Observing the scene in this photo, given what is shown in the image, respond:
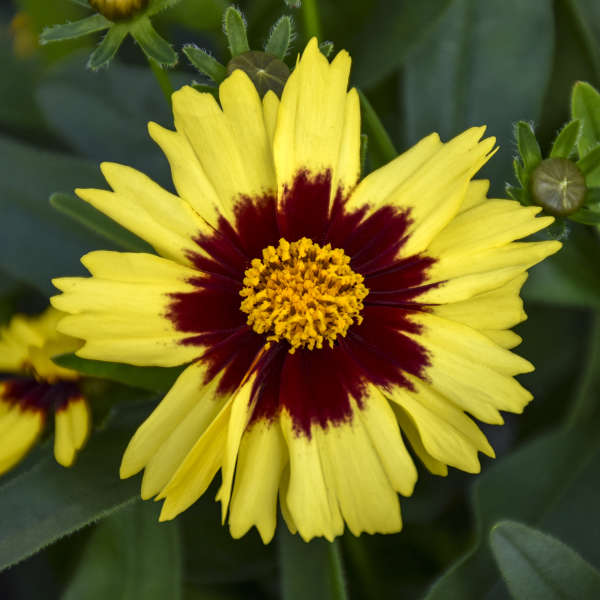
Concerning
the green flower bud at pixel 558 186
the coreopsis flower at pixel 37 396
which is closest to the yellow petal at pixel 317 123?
the green flower bud at pixel 558 186

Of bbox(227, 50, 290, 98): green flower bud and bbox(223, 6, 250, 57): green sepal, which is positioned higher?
bbox(223, 6, 250, 57): green sepal

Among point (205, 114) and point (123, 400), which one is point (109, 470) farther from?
point (205, 114)

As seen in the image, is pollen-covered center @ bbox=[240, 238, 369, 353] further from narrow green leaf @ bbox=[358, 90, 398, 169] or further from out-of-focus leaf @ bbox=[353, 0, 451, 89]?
out-of-focus leaf @ bbox=[353, 0, 451, 89]

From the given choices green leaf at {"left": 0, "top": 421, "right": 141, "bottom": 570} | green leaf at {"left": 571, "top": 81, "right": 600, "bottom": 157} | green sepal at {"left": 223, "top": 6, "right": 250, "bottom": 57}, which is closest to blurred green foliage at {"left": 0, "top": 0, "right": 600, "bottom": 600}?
green leaf at {"left": 0, "top": 421, "right": 141, "bottom": 570}

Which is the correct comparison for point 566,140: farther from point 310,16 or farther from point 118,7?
point 118,7

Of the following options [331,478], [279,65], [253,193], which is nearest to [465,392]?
[331,478]

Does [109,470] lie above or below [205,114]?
below
